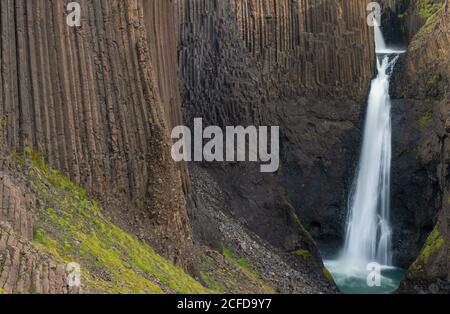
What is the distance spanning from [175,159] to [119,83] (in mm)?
4385

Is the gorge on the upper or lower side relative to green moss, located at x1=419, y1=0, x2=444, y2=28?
lower

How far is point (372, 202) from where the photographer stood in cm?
3909

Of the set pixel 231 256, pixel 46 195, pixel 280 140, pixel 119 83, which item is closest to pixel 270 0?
pixel 280 140

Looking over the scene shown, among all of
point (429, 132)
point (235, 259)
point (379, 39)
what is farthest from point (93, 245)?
point (379, 39)

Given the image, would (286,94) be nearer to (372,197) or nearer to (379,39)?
(372,197)

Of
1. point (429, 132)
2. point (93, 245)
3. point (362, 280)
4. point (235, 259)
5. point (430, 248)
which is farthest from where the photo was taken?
point (429, 132)

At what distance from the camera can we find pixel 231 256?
26406mm

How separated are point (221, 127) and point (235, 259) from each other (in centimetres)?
902

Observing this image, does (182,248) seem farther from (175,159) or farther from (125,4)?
(125,4)

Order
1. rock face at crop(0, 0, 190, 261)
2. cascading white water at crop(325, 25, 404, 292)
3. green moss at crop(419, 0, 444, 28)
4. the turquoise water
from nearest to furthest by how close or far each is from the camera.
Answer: rock face at crop(0, 0, 190, 261) → the turquoise water → cascading white water at crop(325, 25, 404, 292) → green moss at crop(419, 0, 444, 28)

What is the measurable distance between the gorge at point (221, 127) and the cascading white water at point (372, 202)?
93 mm

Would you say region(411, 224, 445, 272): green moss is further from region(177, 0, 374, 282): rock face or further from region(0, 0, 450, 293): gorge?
region(177, 0, 374, 282): rock face

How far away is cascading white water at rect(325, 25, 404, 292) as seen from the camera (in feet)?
123

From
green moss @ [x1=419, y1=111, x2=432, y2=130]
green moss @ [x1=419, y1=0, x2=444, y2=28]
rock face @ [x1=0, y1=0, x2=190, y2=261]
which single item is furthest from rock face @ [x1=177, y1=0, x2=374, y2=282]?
rock face @ [x1=0, y1=0, x2=190, y2=261]
